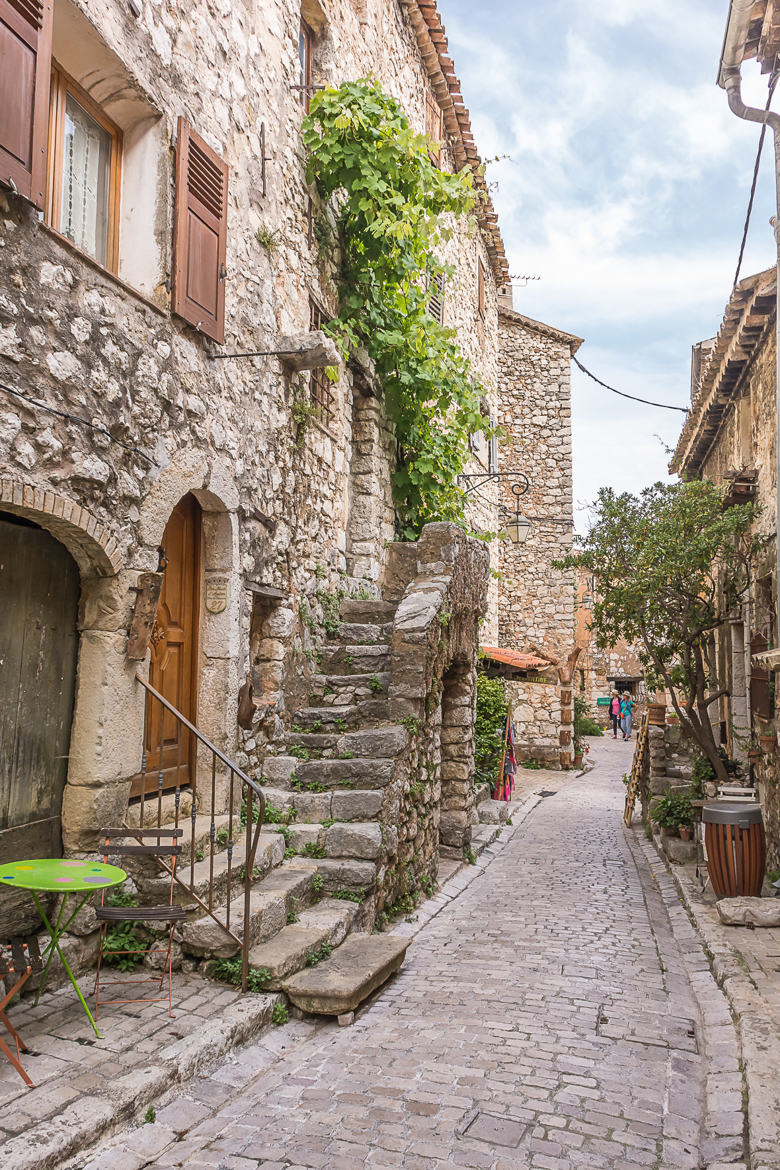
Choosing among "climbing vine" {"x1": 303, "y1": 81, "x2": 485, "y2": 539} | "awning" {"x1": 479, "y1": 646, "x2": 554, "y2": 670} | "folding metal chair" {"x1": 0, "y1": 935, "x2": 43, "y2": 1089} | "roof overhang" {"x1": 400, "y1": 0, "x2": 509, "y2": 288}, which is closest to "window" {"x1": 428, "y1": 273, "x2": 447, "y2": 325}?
"roof overhang" {"x1": 400, "y1": 0, "x2": 509, "y2": 288}

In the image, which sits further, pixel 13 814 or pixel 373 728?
pixel 373 728

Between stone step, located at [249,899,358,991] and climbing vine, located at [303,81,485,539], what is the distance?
5135 mm

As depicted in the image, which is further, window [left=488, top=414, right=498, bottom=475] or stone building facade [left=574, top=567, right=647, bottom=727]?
stone building facade [left=574, top=567, right=647, bottom=727]

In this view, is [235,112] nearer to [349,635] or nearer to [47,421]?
[47,421]

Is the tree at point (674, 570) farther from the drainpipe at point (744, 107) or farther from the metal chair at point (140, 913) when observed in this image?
the metal chair at point (140, 913)

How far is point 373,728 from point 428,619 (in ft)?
3.22

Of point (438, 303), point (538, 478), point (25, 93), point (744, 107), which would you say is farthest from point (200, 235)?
point (538, 478)

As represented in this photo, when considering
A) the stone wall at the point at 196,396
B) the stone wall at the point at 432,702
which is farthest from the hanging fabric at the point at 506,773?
the stone wall at the point at 196,396

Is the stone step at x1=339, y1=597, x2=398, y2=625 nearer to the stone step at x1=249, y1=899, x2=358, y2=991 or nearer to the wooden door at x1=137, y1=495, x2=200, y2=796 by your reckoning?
the wooden door at x1=137, y1=495, x2=200, y2=796

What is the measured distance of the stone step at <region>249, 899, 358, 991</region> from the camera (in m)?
4.38

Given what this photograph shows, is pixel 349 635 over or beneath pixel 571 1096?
over

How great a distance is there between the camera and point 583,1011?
4738 millimetres

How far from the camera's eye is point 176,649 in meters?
5.66

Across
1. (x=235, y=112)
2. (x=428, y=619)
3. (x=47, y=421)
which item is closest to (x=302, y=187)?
(x=235, y=112)
